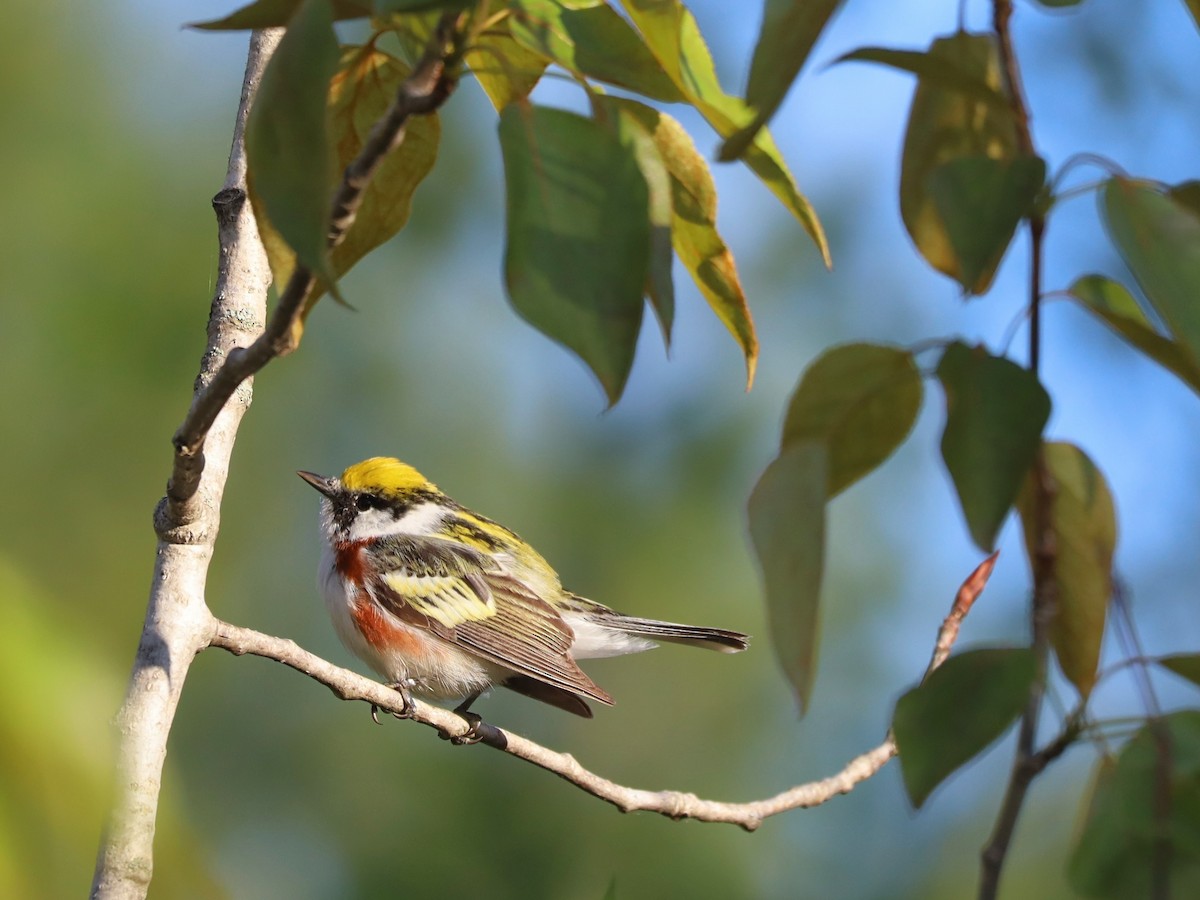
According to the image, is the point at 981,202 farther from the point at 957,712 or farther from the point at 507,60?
the point at 507,60

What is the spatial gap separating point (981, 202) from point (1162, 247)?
0.17m

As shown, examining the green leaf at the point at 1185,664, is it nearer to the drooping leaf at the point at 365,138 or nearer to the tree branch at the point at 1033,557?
the tree branch at the point at 1033,557

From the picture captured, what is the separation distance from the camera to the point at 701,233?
56.5 inches

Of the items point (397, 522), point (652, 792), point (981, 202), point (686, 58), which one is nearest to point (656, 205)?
point (686, 58)

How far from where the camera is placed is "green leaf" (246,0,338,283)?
99cm

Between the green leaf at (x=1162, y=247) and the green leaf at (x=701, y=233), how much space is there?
458 millimetres

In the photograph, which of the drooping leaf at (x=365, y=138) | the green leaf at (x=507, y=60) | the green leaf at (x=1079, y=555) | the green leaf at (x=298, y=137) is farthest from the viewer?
the drooping leaf at (x=365, y=138)

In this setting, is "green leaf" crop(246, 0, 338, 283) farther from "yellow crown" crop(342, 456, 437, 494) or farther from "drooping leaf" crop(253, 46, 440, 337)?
"yellow crown" crop(342, 456, 437, 494)

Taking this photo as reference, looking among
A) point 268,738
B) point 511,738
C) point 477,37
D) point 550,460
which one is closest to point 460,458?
point 550,460

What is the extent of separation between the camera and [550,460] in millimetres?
10719

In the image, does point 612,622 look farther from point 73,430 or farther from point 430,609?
point 73,430

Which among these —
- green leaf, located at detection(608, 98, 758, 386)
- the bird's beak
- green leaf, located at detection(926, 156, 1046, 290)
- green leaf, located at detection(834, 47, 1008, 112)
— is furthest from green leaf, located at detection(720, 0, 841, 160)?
the bird's beak

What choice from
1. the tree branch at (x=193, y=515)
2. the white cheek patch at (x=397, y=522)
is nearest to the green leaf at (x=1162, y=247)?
the tree branch at (x=193, y=515)

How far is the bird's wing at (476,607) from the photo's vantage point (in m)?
3.92
